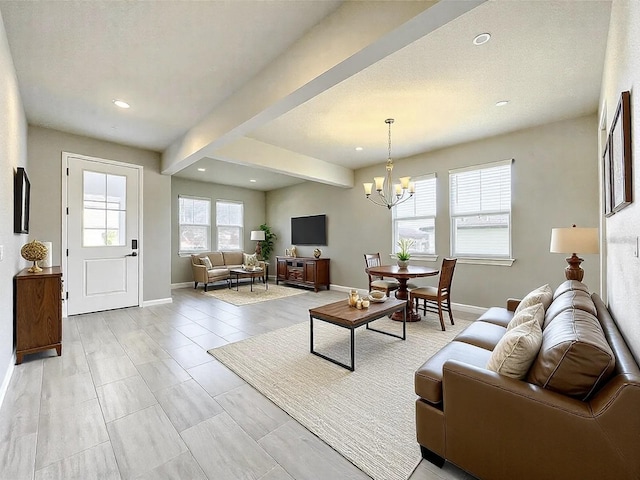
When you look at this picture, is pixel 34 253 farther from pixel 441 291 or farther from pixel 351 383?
pixel 441 291

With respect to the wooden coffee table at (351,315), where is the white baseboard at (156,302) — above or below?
below

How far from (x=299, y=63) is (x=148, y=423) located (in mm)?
2832

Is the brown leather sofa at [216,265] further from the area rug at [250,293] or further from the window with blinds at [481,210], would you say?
the window with blinds at [481,210]

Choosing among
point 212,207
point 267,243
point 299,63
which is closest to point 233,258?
point 267,243

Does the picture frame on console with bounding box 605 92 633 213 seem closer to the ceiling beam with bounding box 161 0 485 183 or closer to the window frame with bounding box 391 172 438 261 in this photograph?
the ceiling beam with bounding box 161 0 485 183

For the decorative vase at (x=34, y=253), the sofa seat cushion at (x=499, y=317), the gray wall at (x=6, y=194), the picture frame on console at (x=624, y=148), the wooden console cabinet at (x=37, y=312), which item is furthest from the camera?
the decorative vase at (x=34, y=253)

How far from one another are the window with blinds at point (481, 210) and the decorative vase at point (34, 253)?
5515 millimetres

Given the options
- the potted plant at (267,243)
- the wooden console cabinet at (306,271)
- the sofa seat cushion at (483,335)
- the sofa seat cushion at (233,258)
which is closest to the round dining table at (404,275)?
the sofa seat cushion at (483,335)

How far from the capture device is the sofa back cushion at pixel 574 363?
1.11 metres

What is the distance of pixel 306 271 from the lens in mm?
6859

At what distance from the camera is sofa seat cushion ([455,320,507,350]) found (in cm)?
206

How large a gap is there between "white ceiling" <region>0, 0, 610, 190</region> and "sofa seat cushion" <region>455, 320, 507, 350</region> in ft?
6.90

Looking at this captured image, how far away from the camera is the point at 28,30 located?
2.19m

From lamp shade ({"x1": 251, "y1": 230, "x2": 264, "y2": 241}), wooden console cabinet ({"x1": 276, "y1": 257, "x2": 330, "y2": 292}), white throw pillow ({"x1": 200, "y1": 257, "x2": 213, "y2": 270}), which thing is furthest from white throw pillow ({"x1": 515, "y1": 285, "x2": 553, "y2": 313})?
lamp shade ({"x1": 251, "y1": 230, "x2": 264, "y2": 241})
